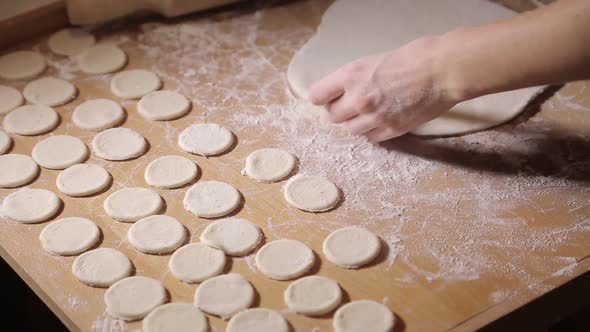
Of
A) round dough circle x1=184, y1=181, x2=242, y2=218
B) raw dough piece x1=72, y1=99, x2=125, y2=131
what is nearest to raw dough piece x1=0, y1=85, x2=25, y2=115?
raw dough piece x1=72, y1=99, x2=125, y2=131

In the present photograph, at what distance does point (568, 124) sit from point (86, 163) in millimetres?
1076

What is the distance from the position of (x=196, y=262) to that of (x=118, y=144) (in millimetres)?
416

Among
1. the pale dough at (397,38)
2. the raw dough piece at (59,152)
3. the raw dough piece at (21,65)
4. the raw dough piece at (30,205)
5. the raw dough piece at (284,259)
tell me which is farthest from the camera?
the raw dough piece at (21,65)

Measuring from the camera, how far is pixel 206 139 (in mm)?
1698

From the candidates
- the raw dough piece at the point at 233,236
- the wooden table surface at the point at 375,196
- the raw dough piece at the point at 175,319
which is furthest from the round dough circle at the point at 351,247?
the raw dough piece at the point at 175,319

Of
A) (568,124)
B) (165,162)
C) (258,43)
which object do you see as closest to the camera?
(165,162)

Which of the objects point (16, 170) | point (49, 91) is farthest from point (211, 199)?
point (49, 91)

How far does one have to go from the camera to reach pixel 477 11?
211cm

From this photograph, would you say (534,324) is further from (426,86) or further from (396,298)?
(426,86)

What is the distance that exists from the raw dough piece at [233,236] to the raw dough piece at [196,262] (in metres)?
0.02

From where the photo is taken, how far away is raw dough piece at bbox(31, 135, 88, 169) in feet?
5.38

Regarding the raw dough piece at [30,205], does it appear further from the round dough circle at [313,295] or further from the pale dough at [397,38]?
the pale dough at [397,38]

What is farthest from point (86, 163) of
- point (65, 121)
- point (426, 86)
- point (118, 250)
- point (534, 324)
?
point (534, 324)

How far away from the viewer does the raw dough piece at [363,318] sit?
128 centimetres
